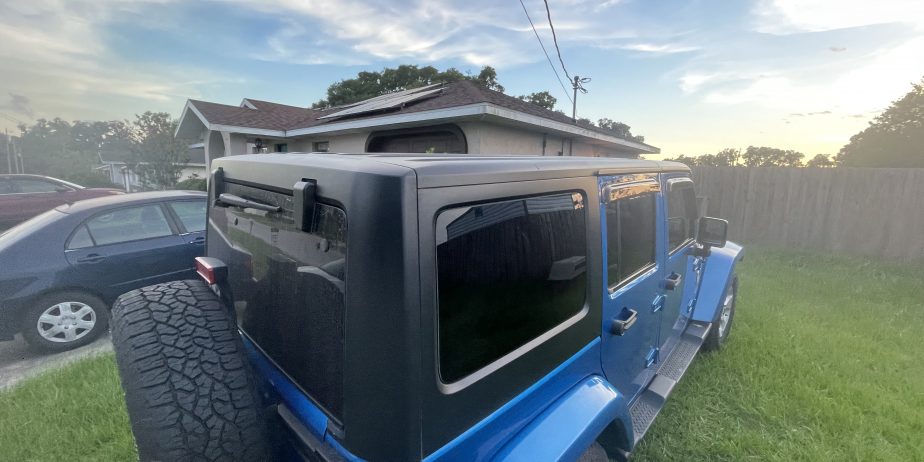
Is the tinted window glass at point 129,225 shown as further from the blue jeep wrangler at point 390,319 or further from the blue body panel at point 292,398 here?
the blue body panel at point 292,398

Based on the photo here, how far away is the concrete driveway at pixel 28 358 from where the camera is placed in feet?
10.6

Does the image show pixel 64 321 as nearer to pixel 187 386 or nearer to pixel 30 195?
→ pixel 187 386

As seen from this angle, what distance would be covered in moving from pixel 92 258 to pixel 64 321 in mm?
627

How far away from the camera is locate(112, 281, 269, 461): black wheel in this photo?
1.13 metres

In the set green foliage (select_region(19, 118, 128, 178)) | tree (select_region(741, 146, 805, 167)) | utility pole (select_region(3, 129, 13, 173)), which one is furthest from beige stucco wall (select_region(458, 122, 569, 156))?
utility pole (select_region(3, 129, 13, 173))

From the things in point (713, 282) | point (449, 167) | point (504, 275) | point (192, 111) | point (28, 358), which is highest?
point (192, 111)

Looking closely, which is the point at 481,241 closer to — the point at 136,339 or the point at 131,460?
the point at 136,339

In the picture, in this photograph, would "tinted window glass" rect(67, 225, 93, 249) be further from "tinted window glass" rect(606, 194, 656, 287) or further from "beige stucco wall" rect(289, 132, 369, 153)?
"beige stucco wall" rect(289, 132, 369, 153)

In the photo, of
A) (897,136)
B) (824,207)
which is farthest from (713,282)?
(897,136)

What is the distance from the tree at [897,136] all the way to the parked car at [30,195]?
108 feet

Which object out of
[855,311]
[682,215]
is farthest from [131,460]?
[855,311]

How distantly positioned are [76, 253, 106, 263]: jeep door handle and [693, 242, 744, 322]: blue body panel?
18.5 feet

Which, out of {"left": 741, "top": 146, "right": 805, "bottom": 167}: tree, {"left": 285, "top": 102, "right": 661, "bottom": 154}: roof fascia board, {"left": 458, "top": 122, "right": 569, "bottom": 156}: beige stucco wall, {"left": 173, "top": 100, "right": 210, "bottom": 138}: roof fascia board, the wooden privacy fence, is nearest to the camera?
{"left": 285, "top": 102, "right": 661, "bottom": 154}: roof fascia board

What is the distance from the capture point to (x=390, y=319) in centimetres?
91
